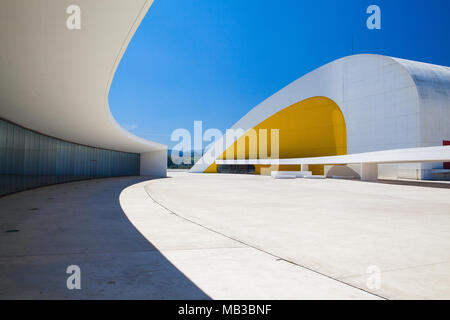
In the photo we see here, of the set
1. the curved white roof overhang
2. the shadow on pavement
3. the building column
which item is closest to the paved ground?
the shadow on pavement

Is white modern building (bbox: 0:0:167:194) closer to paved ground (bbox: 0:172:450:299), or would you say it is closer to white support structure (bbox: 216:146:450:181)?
paved ground (bbox: 0:172:450:299)

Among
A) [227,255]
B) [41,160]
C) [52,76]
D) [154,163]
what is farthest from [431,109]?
[41,160]

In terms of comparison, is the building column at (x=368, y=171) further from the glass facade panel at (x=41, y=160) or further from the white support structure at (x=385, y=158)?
the glass facade panel at (x=41, y=160)

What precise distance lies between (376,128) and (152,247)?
96.5ft

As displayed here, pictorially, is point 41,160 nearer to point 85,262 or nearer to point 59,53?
point 59,53

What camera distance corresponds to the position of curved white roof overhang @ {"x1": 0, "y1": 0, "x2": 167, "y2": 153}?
4.51 m

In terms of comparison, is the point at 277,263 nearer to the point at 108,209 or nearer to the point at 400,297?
the point at 400,297

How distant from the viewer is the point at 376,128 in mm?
28641

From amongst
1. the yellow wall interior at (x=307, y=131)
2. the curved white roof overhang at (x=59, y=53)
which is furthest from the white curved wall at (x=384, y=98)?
the curved white roof overhang at (x=59, y=53)

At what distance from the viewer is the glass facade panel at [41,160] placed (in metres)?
12.1

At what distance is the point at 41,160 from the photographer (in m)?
16.2

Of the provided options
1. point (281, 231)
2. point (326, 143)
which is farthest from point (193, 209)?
point (326, 143)

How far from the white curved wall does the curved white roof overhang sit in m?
25.7

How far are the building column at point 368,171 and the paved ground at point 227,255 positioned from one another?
1801 cm
